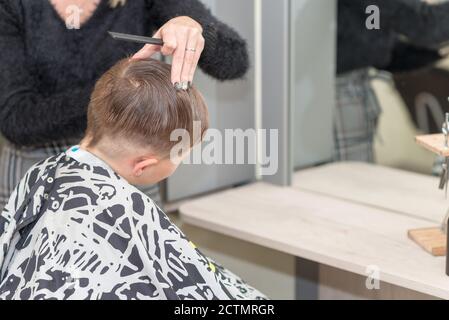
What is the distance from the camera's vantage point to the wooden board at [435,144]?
4.27ft

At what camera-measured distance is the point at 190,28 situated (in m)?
1.25

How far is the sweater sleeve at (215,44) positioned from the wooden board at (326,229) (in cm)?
38

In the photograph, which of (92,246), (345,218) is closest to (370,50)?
(345,218)

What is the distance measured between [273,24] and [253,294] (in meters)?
0.75

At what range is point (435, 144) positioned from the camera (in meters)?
1.35

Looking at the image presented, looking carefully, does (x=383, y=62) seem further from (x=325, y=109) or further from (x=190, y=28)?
(x=190, y=28)

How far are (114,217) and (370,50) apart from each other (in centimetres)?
90

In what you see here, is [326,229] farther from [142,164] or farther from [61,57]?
[61,57]

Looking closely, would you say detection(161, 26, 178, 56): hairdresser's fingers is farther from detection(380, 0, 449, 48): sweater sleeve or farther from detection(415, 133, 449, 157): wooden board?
detection(380, 0, 449, 48): sweater sleeve

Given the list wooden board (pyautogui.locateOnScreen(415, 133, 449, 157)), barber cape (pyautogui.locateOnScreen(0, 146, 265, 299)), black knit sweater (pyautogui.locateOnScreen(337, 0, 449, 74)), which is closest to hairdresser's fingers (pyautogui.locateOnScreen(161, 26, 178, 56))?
barber cape (pyautogui.locateOnScreen(0, 146, 265, 299))

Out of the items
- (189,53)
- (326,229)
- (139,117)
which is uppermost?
(189,53)

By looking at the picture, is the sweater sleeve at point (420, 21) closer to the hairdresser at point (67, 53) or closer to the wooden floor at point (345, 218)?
the wooden floor at point (345, 218)

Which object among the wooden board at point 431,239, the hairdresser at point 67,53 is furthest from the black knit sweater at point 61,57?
the wooden board at point 431,239
